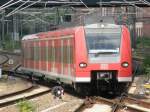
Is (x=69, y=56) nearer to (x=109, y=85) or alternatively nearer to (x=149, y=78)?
(x=109, y=85)

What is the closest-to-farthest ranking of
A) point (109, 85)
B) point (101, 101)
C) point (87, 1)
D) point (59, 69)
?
point (101, 101) → point (109, 85) → point (59, 69) → point (87, 1)

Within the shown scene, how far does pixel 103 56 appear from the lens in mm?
18469

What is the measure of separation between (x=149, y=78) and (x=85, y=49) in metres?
8.07

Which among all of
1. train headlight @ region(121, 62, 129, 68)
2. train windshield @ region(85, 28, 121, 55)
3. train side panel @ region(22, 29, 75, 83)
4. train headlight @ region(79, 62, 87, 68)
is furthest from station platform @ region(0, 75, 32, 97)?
train headlight @ region(121, 62, 129, 68)

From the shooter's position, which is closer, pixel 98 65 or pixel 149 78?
pixel 98 65

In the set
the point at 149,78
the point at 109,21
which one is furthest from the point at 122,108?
the point at 149,78

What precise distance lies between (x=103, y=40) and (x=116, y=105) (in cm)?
336

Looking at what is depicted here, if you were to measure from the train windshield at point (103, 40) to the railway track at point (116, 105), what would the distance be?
1.64m

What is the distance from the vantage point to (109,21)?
19.4 meters

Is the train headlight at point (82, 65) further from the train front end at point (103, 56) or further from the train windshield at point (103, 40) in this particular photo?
the train windshield at point (103, 40)

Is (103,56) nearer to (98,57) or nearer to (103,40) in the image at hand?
(98,57)

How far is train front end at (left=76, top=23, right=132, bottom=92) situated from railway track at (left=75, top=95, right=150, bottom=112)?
0.76m

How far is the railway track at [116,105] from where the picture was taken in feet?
51.1

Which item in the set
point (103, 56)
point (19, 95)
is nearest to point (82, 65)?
point (103, 56)
